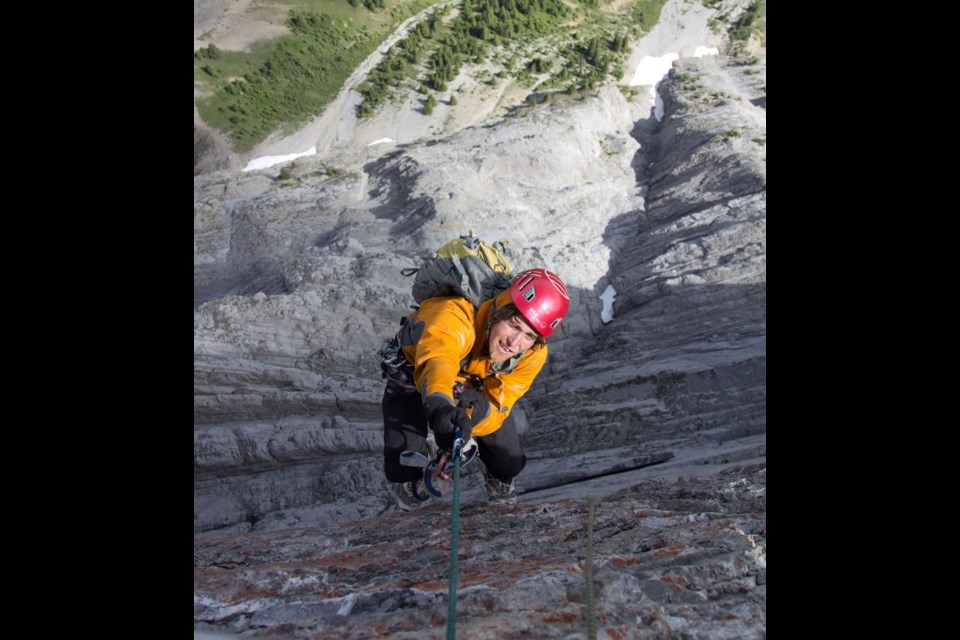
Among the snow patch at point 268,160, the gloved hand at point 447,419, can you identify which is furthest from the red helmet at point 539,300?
the snow patch at point 268,160

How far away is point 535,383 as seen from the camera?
1154 centimetres

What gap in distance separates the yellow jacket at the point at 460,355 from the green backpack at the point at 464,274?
12cm

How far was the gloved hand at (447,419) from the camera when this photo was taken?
15.1ft

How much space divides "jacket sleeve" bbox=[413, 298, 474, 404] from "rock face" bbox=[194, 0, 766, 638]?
1.22m

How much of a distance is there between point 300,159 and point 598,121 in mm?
8986

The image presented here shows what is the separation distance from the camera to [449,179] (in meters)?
15.2

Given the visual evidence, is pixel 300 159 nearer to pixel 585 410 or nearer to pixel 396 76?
pixel 585 410

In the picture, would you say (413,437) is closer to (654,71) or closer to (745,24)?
(654,71)

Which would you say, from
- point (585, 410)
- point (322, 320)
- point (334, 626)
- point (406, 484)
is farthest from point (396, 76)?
point (334, 626)

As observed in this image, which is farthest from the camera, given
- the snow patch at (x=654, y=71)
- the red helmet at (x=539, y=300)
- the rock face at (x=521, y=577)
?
the snow patch at (x=654, y=71)

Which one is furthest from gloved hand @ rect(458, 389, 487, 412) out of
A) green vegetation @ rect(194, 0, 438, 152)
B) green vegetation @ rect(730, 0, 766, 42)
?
green vegetation @ rect(730, 0, 766, 42)

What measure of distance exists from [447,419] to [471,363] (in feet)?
3.79

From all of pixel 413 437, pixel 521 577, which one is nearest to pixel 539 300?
pixel 521 577

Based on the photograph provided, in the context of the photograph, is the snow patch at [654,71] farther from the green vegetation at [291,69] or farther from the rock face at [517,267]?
the green vegetation at [291,69]
